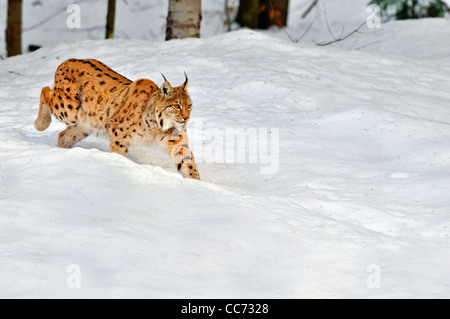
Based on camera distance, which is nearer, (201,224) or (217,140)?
(201,224)

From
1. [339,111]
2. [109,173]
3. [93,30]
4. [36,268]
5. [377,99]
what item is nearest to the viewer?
[36,268]

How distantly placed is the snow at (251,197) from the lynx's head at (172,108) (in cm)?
53

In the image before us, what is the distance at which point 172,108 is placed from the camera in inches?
264

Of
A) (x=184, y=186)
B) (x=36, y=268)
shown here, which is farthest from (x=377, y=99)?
(x=36, y=268)

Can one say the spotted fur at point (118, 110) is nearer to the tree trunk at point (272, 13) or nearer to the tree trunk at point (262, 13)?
the tree trunk at point (262, 13)

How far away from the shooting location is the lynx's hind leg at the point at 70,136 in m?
7.73

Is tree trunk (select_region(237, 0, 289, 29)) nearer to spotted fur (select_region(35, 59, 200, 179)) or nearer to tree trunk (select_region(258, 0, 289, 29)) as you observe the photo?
tree trunk (select_region(258, 0, 289, 29))

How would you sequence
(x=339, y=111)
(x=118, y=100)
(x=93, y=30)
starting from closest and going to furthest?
1. (x=118, y=100)
2. (x=339, y=111)
3. (x=93, y=30)

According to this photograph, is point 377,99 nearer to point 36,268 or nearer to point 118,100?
point 118,100

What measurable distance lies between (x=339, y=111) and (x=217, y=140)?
165 cm

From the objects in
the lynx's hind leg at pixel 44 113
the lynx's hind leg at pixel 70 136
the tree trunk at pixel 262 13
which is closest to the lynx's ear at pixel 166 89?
the lynx's hind leg at pixel 70 136

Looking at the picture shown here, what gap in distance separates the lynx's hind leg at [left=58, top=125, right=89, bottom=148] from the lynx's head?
128 cm

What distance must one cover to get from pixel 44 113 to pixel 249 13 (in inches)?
346

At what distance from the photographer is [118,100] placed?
7.24m
